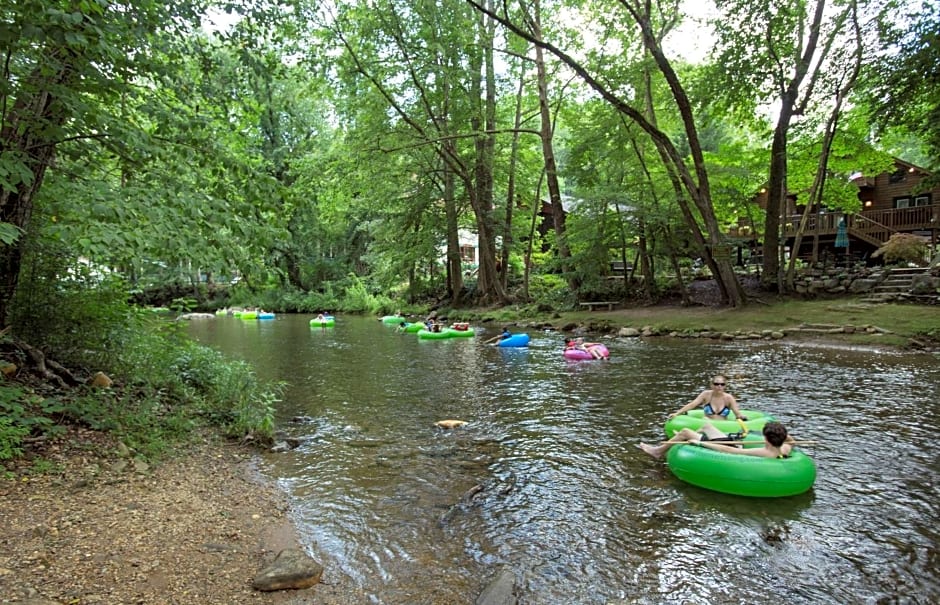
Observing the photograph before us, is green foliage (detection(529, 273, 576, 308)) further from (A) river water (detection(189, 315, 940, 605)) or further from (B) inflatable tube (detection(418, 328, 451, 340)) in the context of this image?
(A) river water (detection(189, 315, 940, 605))

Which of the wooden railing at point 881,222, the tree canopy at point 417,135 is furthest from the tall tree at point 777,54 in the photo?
the wooden railing at point 881,222

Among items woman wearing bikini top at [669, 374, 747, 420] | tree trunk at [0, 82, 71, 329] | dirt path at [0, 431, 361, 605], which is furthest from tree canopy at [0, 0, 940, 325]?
woman wearing bikini top at [669, 374, 747, 420]

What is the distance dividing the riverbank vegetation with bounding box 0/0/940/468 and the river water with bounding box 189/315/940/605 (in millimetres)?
1967

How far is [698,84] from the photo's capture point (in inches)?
635

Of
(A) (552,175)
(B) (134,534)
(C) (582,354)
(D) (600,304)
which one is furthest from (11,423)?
(A) (552,175)

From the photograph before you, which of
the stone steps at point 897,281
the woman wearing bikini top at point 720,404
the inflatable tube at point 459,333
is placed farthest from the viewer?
the inflatable tube at point 459,333

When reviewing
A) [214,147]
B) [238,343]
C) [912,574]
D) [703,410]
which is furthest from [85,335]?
[238,343]

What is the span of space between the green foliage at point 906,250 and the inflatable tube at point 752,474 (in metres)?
17.0

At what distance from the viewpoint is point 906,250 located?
1767cm

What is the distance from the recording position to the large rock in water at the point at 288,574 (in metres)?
3.28

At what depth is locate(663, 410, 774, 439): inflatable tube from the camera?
19.5ft

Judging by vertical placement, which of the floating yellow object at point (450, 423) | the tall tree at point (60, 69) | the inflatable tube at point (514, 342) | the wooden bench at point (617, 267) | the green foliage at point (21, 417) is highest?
the tall tree at point (60, 69)

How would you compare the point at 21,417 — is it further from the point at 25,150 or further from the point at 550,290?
the point at 550,290

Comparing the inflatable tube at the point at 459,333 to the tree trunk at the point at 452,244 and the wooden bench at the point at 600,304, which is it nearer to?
the wooden bench at the point at 600,304
